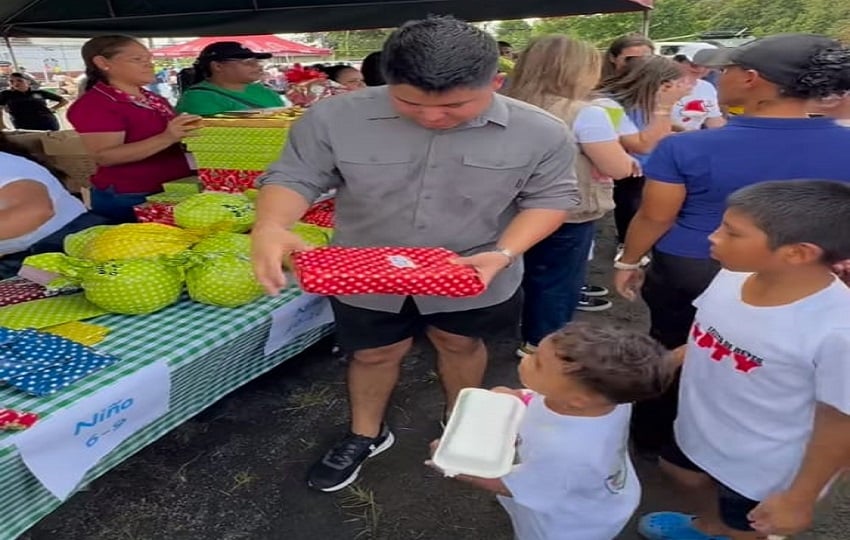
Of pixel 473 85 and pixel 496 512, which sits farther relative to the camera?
pixel 496 512

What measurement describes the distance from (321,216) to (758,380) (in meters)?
1.66

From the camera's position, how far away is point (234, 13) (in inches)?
195

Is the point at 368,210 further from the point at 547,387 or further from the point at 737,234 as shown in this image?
the point at 737,234

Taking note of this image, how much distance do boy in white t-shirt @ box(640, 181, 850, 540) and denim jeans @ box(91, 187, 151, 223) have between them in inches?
90.1

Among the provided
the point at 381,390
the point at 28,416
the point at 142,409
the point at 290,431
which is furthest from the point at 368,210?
the point at 290,431

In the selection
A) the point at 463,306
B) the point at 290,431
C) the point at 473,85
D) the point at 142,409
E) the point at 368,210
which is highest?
the point at 473,85

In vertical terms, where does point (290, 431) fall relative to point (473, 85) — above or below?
below

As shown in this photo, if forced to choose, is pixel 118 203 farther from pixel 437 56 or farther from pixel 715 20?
pixel 715 20

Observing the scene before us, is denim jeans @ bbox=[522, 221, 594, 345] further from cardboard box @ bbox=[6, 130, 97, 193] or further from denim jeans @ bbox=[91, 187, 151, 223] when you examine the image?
cardboard box @ bbox=[6, 130, 97, 193]

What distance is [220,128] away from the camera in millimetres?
2312

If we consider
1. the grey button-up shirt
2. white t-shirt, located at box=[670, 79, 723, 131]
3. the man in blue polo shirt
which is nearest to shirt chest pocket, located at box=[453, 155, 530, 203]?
the grey button-up shirt

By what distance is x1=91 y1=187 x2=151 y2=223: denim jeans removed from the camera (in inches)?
104

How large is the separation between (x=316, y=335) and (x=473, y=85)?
1.36m

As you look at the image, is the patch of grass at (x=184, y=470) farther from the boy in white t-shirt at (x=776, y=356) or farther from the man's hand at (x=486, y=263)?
the boy in white t-shirt at (x=776, y=356)
